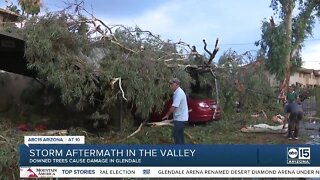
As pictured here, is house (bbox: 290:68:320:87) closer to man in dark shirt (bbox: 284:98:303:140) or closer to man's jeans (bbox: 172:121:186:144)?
man in dark shirt (bbox: 284:98:303:140)

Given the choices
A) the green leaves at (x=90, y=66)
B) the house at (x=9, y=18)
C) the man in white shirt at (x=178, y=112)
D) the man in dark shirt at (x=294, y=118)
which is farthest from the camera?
the man in dark shirt at (x=294, y=118)

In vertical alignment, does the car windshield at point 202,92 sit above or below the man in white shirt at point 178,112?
above

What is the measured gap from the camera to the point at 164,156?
6.29 m

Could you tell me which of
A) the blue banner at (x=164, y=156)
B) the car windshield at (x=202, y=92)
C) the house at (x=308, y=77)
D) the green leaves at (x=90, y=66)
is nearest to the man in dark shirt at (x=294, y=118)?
the car windshield at (x=202, y=92)

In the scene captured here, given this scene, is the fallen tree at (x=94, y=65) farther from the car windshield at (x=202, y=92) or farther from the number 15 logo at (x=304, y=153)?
the number 15 logo at (x=304, y=153)

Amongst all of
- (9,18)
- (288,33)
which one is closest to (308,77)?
(288,33)

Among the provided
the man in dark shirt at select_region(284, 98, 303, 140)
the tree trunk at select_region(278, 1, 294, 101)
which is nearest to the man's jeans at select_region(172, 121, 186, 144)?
the man in dark shirt at select_region(284, 98, 303, 140)

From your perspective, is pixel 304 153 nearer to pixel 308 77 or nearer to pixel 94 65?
pixel 94 65

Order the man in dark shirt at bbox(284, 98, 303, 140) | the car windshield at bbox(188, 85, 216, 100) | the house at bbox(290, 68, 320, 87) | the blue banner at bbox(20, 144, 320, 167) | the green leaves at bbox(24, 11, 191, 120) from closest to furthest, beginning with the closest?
the blue banner at bbox(20, 144, 320, 167) → the green leaves at bbox(24, 11, 191, 120) → the man in dark shirt at bbox(284, 98, 303, 140) → the car windshield at bbox(188, 85, 216, 100) → the house at bbox(290, 68, 320, 87)

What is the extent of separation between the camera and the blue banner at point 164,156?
627 cm

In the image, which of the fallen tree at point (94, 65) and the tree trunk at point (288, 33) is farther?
the tree trunk at point (288, 33)

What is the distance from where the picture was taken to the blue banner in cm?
627

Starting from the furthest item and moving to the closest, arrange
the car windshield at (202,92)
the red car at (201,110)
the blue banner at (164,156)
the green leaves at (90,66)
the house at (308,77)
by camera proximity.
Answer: the house at (308,77), the car windshield at (202,92), the red car at (201,110), the green leaves at (90,66), the blue banner at (164,156)

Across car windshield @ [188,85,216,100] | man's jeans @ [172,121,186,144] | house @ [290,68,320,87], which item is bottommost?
man's jeans @ [172,121,186,144]
